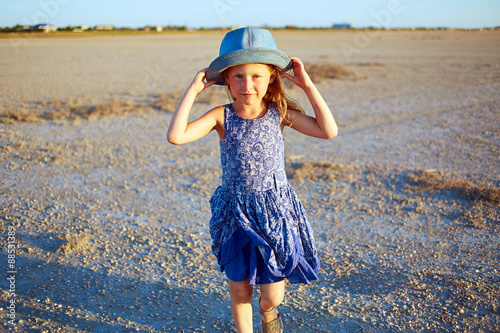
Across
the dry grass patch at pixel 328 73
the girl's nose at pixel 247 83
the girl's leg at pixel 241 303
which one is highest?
the dry grass patch at pixel 328 73

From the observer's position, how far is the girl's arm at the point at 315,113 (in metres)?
2.18

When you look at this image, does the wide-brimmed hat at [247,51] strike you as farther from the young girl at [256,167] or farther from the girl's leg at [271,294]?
the girl's leg at [271,294]

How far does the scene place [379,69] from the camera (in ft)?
61.2

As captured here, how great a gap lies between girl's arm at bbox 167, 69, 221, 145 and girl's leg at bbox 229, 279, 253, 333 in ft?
2.67

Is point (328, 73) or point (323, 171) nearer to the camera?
point (323, 171)

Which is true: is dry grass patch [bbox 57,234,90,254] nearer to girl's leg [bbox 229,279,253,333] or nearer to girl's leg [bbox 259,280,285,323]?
girl's leg [bbox 229,279,253,333]

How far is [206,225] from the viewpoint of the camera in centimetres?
403

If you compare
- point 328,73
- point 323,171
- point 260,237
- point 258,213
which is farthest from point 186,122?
point 328,73

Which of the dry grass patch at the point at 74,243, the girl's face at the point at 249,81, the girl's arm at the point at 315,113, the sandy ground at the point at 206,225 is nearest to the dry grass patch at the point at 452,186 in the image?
the sandy ground at the point at 206,225

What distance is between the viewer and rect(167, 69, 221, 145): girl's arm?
2152 millimetres

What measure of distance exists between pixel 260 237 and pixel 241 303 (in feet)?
1.41

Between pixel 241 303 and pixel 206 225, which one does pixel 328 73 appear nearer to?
pixel 206 225

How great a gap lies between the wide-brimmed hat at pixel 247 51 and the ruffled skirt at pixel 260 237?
2.16ft

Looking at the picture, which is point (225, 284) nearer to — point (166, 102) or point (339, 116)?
point (339, 116)
